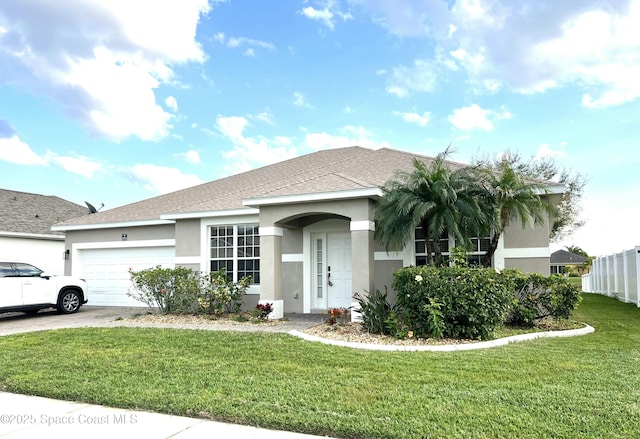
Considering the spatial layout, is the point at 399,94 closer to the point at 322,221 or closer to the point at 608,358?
the point at 322,221

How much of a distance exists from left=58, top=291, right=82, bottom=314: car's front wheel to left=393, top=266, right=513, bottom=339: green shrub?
36.3 ft

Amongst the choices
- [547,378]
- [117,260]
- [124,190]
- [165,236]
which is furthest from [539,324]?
[124,190]

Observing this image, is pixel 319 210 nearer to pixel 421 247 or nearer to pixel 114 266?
pixel 421 247

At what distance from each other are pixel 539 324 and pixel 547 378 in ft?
15.3

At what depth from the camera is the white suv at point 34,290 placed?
12.2m

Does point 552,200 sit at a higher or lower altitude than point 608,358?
higher

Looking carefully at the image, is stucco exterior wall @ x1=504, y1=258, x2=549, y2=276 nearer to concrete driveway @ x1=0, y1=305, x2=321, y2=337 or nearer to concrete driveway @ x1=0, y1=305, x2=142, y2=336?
concrete driveway @ x1=0, y1=305, x2=321, y2=337

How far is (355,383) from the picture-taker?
17.4ft

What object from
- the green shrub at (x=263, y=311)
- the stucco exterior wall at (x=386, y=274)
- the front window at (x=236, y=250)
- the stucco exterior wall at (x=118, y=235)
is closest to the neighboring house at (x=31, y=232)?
the stucco exterior wall at (x=118, y=235)

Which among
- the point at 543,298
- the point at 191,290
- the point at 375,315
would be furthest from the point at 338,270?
the point at 543,298

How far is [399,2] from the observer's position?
11.5 m

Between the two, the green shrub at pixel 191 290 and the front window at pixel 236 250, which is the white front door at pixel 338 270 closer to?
the front window at pixel 236 250

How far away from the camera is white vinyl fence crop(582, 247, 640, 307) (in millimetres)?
14930

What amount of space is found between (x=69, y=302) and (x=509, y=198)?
13.2 m
